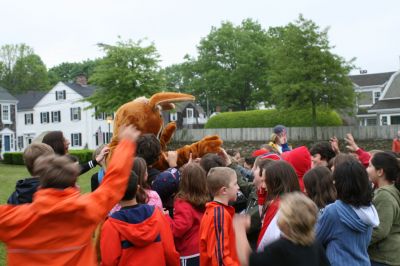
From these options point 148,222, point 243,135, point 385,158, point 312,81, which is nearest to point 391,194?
point 385,158

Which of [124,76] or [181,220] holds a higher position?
[124,76]

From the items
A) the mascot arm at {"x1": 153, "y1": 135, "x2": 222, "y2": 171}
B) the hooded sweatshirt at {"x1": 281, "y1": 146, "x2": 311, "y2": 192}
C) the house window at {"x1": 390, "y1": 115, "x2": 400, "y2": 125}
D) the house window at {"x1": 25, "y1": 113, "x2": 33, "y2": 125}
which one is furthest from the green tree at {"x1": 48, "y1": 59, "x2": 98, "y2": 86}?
the hooded sweatshirt at {"x1": 281, "y1": 146, "x2": 311, "y2": 192}

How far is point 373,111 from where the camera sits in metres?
46.3

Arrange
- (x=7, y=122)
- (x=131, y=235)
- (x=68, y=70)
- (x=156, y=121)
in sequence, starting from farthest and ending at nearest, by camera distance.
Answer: (x=68, y=70), (x=7, y=122), (x=156, y=121), (x=131, y=235)

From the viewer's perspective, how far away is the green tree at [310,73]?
3659 centimetres

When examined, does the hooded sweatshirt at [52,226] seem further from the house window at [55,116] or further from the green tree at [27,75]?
the green tree at [27,75]

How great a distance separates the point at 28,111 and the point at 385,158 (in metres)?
61.9

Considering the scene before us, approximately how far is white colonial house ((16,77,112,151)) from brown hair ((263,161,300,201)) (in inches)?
1932

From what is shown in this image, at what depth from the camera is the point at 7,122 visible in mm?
54688

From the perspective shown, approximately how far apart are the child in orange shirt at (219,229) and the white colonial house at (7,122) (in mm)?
54455

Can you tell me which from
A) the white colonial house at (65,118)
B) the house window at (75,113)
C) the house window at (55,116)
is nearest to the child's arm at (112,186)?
the white colonial house at (65,118)

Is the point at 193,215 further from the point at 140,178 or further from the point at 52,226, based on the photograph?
the point at 52,226

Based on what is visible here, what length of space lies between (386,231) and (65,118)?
186ft

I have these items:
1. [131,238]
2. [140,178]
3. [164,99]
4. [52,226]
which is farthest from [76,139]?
[52,226]
